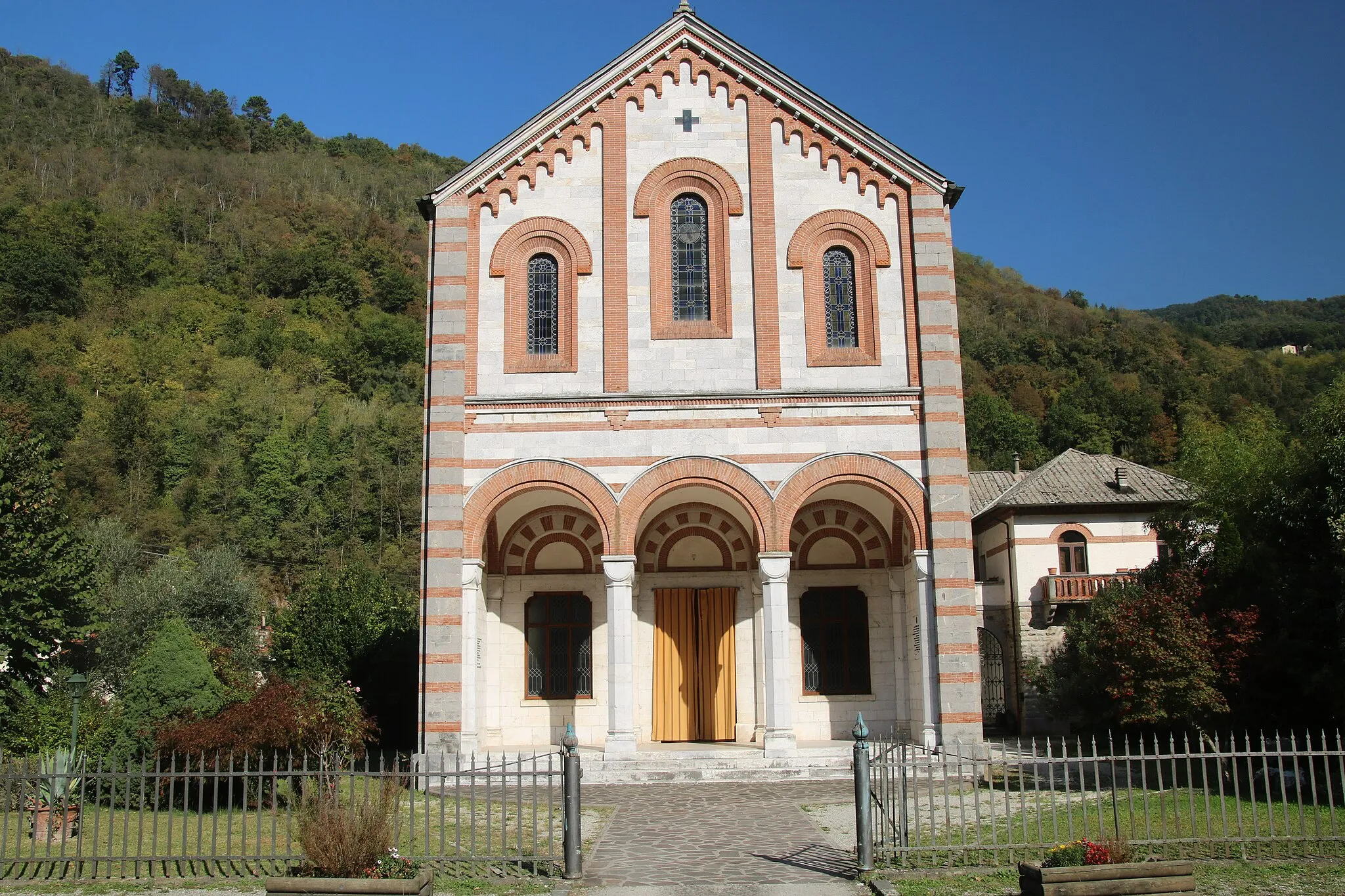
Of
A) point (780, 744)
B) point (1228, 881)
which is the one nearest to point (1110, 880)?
point (1228, 881)

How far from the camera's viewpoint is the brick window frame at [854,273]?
20547 millimetres

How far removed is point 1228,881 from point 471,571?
12.7 meters

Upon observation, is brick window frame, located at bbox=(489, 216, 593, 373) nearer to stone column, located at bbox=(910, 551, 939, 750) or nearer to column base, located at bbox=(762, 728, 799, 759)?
stone column, located at bbox=(910, 551, 939, 750)

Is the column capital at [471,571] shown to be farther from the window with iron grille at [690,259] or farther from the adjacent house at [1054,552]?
the adjacent house at [1054,552]

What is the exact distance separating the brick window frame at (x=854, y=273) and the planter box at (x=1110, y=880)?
1186 cm

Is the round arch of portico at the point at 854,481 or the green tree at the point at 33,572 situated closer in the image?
the round arch of portico at the point at 854,481

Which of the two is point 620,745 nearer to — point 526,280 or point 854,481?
point 854,481

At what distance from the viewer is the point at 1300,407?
5753cm

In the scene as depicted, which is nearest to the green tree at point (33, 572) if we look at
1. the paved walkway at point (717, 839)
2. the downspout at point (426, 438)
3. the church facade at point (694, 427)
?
the downspout at point (426, 438)

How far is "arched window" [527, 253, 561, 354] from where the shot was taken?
20.8 m

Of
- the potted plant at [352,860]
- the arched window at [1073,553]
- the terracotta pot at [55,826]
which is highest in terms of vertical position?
the arched window at [1073,553]

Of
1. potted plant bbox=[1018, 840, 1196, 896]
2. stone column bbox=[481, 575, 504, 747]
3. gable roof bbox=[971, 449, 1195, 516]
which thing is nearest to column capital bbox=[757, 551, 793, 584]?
stone column bbox=[481, 575, 504, 747]

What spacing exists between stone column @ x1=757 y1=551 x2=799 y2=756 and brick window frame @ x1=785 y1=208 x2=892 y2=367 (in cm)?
382

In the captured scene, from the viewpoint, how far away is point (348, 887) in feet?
31.7
